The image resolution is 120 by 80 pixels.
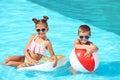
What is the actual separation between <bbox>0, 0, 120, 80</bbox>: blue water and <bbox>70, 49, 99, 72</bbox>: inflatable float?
0.88 feet

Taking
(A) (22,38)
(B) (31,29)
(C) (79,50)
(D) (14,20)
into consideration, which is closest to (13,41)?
(A) (22,38)

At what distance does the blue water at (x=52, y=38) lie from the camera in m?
6.46

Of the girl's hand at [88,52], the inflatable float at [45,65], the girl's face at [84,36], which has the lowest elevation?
the inflatable float at [45,65]

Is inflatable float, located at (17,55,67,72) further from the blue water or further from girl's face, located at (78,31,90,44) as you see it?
girl's face, located at (78,31,90,44)

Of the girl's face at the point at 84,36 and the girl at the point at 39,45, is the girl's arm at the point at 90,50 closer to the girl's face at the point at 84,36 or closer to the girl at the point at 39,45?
the girl's face at the point at 84,36

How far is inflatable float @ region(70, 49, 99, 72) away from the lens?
6.09 m

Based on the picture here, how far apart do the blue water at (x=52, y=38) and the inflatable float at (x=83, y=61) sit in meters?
0.27

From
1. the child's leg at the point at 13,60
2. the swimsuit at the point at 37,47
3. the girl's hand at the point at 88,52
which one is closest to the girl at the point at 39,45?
the swimsuit at the point at 37,47

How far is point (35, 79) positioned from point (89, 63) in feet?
3.21

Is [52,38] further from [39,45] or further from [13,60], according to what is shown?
[39,45]

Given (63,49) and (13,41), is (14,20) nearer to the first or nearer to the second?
(13,41)

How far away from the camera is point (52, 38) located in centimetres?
857

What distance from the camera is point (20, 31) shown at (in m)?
9.00

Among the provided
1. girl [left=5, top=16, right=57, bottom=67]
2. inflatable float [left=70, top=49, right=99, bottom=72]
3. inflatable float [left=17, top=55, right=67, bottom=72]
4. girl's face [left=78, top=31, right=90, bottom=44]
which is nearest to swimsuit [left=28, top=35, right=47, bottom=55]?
girl [left=5, top=16, right=57, bottom=67]
